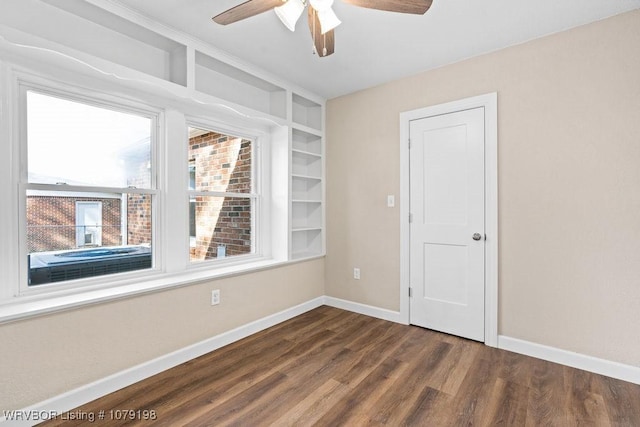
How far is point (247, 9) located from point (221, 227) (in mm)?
1955

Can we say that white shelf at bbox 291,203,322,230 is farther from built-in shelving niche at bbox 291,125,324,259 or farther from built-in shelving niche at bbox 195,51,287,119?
built-in shelving niche at bbox 195,51,287,119

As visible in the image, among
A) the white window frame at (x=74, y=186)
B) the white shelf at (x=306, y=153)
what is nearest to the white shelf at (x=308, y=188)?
the white shelf at (x=306, y=153)

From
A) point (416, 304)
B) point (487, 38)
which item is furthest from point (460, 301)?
point (487, 38)

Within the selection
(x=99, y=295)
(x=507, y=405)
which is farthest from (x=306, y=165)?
(x=507, y=405)

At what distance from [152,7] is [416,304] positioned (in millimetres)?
3272

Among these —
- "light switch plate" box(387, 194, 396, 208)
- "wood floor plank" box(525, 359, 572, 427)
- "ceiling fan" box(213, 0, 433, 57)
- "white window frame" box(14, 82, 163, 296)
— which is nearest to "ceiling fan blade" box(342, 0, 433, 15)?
"ceiling fan" box(213, 0, 433, 57)

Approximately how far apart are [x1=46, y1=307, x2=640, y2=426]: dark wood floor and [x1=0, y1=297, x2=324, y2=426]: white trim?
5 cm

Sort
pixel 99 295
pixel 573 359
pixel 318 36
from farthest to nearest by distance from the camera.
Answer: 1. pixel 573 359
2. pixel 99 295
3. pixel 318 36

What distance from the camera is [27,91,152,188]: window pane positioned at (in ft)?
6.47

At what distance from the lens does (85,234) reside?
2162 mm

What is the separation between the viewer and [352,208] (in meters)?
3.63

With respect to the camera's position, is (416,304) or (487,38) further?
(416,304)

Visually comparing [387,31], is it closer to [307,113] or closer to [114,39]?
[307,113]

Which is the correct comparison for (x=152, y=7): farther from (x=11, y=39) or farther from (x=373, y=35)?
(x=373, y=35)
